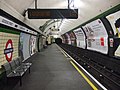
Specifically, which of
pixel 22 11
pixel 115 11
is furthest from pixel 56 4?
pixel 115 11

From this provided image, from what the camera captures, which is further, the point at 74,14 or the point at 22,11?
the point at 22,11

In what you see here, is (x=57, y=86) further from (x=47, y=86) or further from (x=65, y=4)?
(x=65, y=4)

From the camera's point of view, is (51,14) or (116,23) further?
(51,14)

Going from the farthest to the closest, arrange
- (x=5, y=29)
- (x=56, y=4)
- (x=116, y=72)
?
1. (x=56, y=4)
2. (x=116, y=72)
3. (x=5, y=29)

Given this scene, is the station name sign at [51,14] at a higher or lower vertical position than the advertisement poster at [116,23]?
higher

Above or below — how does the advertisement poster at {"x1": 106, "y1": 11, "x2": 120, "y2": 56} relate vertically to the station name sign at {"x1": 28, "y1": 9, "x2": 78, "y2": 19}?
below

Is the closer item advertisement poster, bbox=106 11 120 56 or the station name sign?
advertisement poster, bbox=106 11 120 56

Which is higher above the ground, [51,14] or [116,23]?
[51,14]

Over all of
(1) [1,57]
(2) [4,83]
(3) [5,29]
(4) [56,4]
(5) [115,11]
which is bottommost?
(2) [4,83]

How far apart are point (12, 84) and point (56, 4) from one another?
7528 mm

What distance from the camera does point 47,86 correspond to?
225 inches

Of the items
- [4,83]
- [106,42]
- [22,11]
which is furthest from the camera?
[22,11]

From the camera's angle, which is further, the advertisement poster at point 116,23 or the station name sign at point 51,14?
the station name sign at point 51,14

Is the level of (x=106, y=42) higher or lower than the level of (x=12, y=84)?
higher
